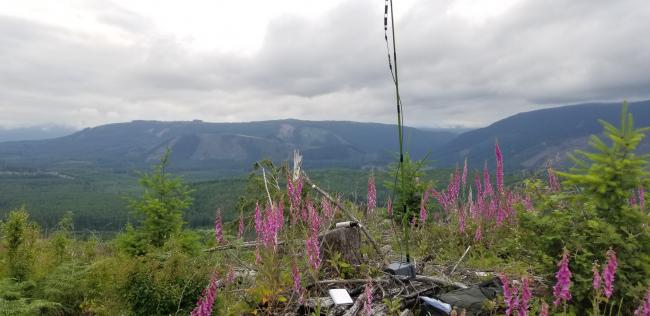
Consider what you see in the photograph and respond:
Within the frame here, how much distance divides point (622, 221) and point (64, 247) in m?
9.38

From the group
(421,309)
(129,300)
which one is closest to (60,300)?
(129,300)

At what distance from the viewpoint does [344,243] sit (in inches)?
243

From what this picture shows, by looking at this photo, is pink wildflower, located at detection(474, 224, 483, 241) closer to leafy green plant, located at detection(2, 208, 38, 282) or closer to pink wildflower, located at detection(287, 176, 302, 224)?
pink wildflower, located at detection(287, 176, 302, 224)

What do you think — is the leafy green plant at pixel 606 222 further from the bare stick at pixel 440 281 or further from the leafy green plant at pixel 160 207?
the leafy green plant at pixel 160 207

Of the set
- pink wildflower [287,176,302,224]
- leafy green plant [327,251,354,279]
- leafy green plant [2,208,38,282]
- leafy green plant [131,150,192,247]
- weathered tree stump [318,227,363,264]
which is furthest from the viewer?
leafy green plant [131,150,192,247]

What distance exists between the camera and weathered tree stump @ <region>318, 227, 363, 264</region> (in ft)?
20.2

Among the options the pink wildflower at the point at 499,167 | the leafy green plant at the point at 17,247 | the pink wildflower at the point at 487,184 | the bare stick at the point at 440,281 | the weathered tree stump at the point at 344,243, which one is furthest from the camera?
the pink wildflower at the point at 487,184

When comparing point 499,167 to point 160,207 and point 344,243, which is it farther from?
point 160,207

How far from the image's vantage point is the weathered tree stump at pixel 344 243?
20.2 ft

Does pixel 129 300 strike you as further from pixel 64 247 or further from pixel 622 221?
pixel 622 221

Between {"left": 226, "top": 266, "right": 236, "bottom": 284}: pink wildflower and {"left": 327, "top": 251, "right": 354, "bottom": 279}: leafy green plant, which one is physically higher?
{"left": 226, "top": 266, "right": 236, "bottom": 284}: pink wildflower

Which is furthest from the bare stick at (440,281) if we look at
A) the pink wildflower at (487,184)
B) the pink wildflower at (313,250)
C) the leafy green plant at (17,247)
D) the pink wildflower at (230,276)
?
the leafy green plant at (17,247)

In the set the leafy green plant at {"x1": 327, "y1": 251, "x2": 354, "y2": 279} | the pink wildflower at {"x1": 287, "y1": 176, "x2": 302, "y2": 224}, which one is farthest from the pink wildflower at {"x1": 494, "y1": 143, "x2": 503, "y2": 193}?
the pink wildflower at {"x1": 287, "y1": 176, "x2": 302, "y2": 224}

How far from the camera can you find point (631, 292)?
3.81 metres
